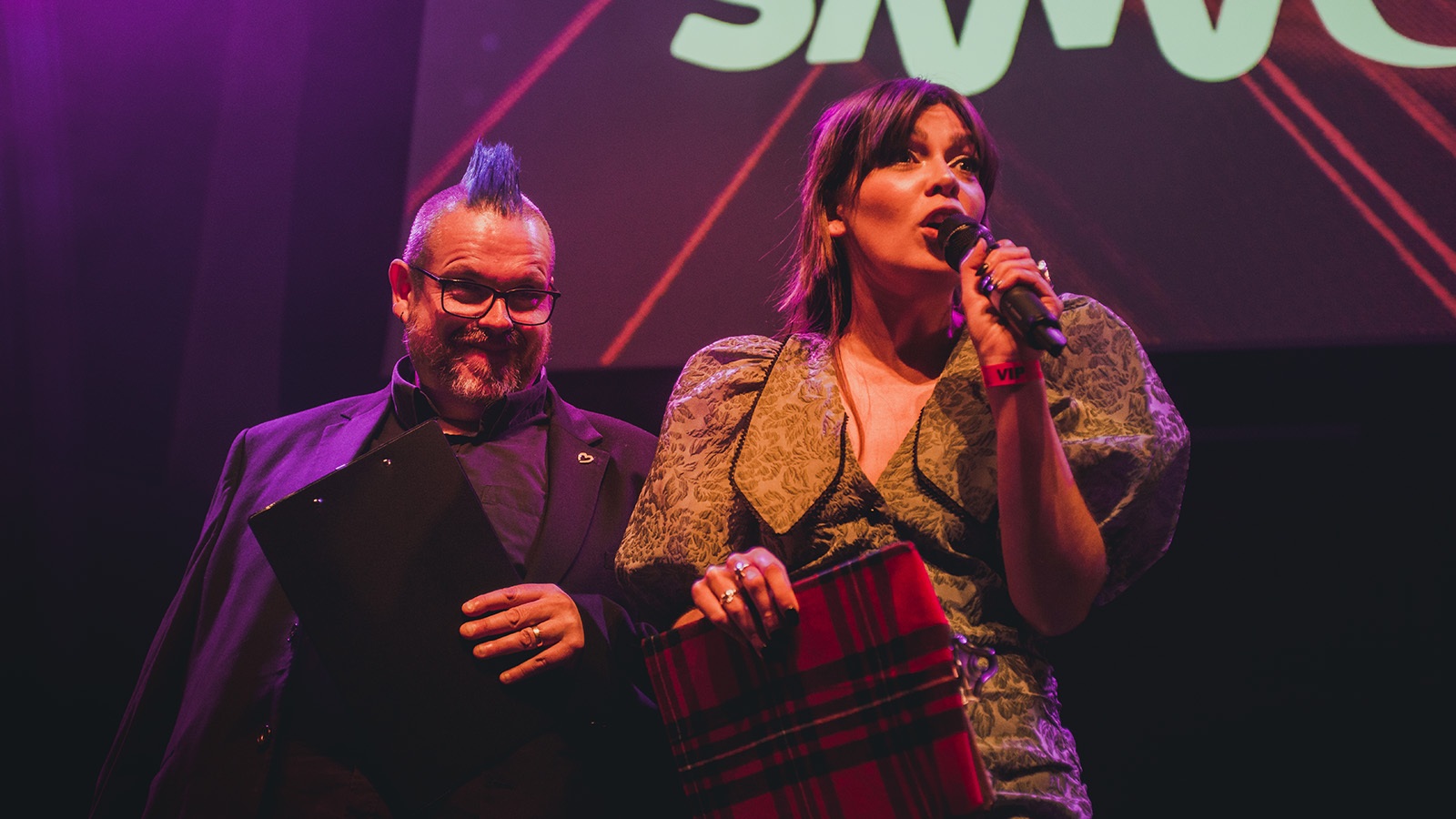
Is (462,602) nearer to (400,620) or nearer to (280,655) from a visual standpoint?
(400,620)

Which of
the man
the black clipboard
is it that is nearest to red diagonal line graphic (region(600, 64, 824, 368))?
the man

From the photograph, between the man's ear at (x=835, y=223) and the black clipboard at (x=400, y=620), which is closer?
the black clipboard at (x=400, y=620)

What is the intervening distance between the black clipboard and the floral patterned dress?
0.26 metres

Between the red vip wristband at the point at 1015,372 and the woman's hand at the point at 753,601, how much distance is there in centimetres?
31

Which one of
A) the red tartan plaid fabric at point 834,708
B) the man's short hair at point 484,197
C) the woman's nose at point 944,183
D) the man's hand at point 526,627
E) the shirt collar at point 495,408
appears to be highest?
the man's short hair at point 484,197

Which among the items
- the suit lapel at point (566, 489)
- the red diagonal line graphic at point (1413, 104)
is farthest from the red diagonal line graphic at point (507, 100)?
the red diagonal line graphic at point (1413, 104)

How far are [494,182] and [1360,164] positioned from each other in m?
1.80

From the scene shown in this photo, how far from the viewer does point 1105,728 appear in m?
1.91

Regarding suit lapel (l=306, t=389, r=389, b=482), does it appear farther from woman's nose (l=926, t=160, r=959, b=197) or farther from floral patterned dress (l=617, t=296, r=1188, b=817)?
woman's nose (l=926, t=160, r=959, b=197)

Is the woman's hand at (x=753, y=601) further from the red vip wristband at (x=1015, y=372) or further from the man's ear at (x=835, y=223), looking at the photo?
the man's ear at (x=835, y=223)

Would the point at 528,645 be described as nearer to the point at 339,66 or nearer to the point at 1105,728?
the point at 1105,728

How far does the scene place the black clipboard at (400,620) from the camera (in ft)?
3.88

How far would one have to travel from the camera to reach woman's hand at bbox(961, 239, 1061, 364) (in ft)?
2.84

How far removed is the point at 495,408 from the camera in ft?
5.48
